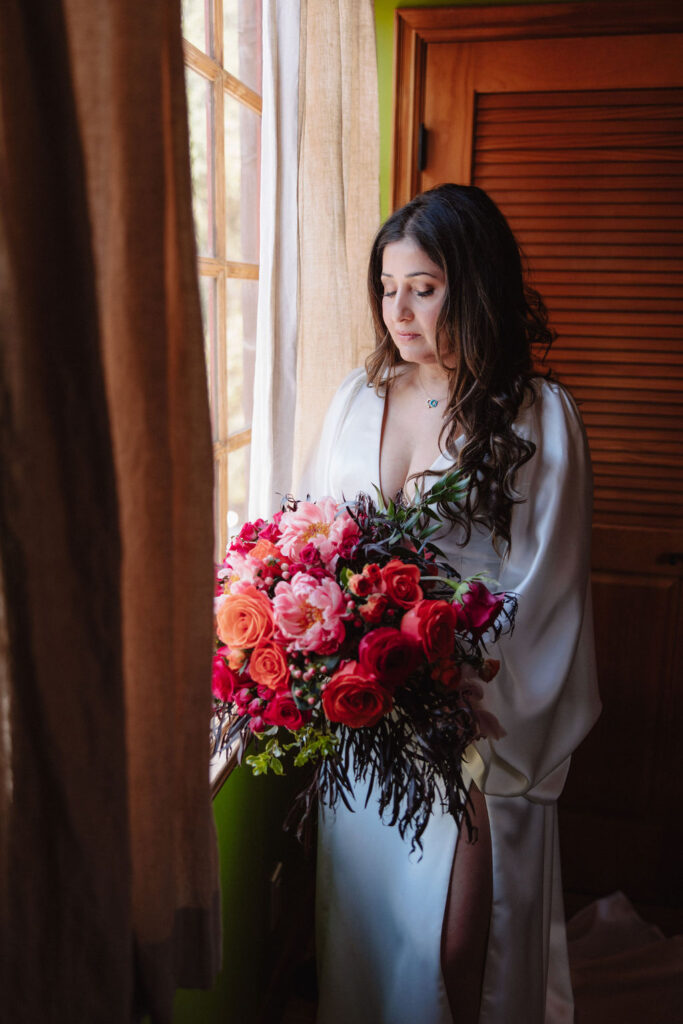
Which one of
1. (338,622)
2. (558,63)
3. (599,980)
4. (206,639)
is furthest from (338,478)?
(599,980)

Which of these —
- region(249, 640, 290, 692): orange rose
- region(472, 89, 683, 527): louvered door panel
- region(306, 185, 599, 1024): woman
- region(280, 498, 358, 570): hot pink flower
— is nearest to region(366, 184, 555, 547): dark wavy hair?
region(306, 185, 599, 1024): woman

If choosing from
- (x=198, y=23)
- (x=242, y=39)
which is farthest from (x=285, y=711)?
(x=242, y=39)

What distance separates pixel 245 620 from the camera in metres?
1.10

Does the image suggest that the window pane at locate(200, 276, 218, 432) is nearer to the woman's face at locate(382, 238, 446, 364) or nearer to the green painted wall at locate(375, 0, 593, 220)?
the woman's face at locate(382, 238, 446, 364)

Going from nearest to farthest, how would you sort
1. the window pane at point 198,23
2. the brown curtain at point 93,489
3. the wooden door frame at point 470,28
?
1. the brown curtain at point 93,489
2. the window pane at point 198,23
3. the wooden door frame at point 470,28

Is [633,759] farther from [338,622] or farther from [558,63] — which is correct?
[558,63]

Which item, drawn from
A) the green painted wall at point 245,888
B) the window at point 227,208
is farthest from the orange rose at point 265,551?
the green painted wall at point 245,888

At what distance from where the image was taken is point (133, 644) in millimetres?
749

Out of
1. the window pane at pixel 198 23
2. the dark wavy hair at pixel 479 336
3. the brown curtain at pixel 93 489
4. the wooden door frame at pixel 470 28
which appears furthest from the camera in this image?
the wooden door frame at pixel 470 28

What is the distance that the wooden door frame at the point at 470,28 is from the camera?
6.45ft

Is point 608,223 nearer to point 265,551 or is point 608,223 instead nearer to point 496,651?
point 496,651

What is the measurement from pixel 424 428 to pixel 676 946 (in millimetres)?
1644

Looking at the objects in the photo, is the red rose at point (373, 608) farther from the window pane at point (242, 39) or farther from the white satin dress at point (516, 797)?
the window pane at point (242, 39)

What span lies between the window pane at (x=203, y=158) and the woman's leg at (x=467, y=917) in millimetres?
1161
